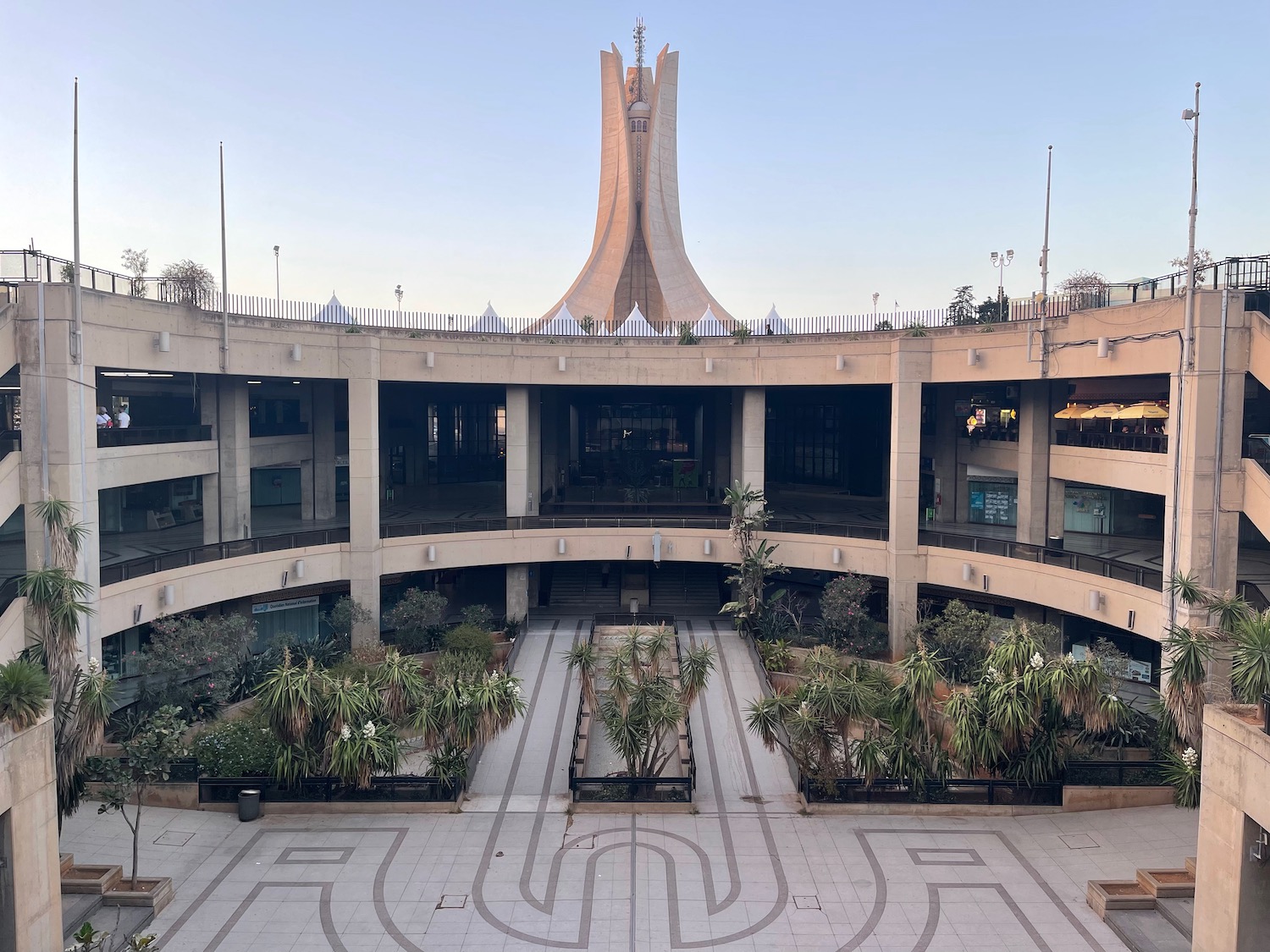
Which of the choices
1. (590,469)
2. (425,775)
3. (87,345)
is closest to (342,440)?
(590,469)

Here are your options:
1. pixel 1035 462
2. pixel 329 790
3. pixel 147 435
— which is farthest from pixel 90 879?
pixel 1035 462

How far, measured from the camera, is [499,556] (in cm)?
2914

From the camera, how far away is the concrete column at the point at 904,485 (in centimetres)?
2652

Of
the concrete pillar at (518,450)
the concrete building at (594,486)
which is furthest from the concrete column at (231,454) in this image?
the concrete pillar at (518,450)

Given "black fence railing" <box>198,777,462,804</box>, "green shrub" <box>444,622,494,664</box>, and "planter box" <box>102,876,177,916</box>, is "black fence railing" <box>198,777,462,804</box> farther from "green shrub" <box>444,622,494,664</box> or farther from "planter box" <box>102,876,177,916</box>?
"green shrub" <box>444,622,494,664</box>

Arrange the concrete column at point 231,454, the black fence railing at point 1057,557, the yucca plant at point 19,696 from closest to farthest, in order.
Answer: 1. the yucca plant at point 19,696
2. the black fence railing at point 1057,557
3. the concrete column at point 231,454

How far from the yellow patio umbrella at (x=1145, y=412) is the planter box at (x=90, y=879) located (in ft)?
83.6

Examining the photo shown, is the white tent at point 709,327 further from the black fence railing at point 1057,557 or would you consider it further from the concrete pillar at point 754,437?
the black fence railing at point 1057,557

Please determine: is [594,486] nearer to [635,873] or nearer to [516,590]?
[516,590]

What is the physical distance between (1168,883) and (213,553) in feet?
73.5

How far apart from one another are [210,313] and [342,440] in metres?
14.3

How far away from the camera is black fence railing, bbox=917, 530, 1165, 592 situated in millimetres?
20969

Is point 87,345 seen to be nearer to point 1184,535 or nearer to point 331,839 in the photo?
point 331,839

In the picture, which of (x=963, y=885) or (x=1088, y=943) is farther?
(x=963, y=885)
